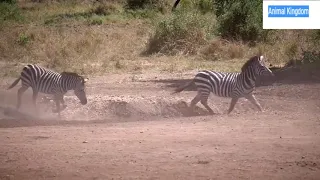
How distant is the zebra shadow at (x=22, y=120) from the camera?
38.3ft

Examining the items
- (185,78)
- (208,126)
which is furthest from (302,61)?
(208,126)

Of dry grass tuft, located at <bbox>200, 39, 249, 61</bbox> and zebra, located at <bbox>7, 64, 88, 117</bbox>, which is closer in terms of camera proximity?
zebra, located at <bbox>7, 64, 88, 117</bbox>

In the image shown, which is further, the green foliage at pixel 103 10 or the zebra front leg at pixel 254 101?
the green foliage at pixel 103 10

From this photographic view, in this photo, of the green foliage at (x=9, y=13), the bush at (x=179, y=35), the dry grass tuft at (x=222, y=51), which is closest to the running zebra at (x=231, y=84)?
the dry grass tuft at (x=222, y=51)

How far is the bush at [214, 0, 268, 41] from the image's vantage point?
2614cm

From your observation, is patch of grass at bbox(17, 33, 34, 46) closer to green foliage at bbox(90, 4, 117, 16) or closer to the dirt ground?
the dirt ground

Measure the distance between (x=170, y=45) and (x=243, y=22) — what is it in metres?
3.58

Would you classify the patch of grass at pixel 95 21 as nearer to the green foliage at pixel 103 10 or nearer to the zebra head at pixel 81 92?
the green foliage at pixel 103 10

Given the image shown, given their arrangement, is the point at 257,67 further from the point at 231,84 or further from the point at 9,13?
the point at 9,13

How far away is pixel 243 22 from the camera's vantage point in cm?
2639

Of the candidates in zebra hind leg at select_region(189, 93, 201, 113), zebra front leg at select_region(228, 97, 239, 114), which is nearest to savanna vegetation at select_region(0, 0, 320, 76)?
zebra front leg at select_region(228, 97, 239, 114)

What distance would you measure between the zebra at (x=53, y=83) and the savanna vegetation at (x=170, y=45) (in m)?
4.48

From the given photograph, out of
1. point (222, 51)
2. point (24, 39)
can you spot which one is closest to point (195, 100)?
point (222, 51)

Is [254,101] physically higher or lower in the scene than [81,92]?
lower
